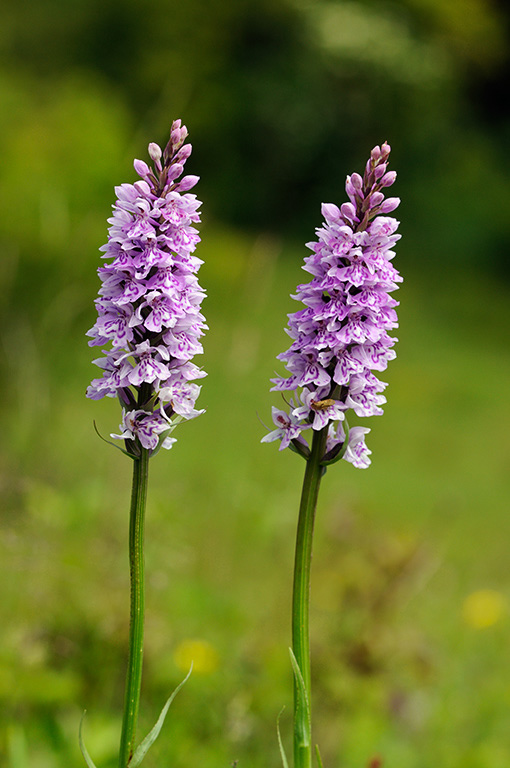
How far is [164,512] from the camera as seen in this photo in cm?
348

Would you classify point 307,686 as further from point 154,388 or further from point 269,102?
point 269,102

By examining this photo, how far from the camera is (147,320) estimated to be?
5.05ft

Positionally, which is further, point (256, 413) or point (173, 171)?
point (173, 171)

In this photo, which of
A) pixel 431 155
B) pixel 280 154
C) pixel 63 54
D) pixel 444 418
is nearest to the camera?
pixel 444 418

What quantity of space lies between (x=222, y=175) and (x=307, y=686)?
16006mm

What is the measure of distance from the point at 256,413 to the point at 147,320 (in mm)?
310

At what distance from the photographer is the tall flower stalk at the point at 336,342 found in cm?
155

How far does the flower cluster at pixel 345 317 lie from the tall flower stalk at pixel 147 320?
0.64 ft

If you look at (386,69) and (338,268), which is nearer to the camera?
(338,268)

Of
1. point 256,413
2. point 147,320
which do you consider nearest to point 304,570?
point 256,413

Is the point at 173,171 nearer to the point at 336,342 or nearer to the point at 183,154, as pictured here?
the point at 183,154

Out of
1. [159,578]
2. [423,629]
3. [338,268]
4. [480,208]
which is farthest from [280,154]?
[338,268]

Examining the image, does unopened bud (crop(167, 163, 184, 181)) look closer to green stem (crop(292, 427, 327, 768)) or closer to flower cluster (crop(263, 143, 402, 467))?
flower cluster (crop(263, 143, 402, 467))

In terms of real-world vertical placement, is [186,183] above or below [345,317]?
above
